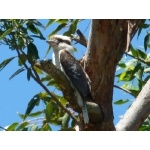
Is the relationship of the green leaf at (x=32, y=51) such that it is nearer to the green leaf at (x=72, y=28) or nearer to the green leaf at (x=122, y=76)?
the green leaf at (x=72, y=28)

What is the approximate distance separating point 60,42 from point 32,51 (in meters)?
0.70

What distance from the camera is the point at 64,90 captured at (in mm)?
2662

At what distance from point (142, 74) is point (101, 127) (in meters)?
0.63

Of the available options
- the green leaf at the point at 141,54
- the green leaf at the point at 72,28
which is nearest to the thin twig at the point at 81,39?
the green leaf at the point at 72,28

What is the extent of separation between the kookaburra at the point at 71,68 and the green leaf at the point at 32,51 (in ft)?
0.88

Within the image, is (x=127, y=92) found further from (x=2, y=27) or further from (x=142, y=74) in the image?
(x=2, y=27)

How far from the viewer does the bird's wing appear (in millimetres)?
2883

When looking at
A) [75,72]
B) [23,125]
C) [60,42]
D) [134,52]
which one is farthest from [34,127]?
[134,52]

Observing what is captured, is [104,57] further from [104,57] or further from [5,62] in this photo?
[5,62]

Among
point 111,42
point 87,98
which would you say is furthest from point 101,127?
point 111,42

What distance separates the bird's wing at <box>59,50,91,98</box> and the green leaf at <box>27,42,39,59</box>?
0.31 meters

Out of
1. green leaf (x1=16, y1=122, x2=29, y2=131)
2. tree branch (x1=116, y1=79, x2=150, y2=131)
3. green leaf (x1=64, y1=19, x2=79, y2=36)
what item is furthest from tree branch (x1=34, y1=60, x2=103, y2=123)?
green leaf (x1=64, y1=19, x2=79, y2=36)

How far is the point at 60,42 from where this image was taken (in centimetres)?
335

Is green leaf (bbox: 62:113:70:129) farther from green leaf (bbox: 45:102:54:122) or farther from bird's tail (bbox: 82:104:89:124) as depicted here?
bird's tail (bbox: 82:104:89:124)
